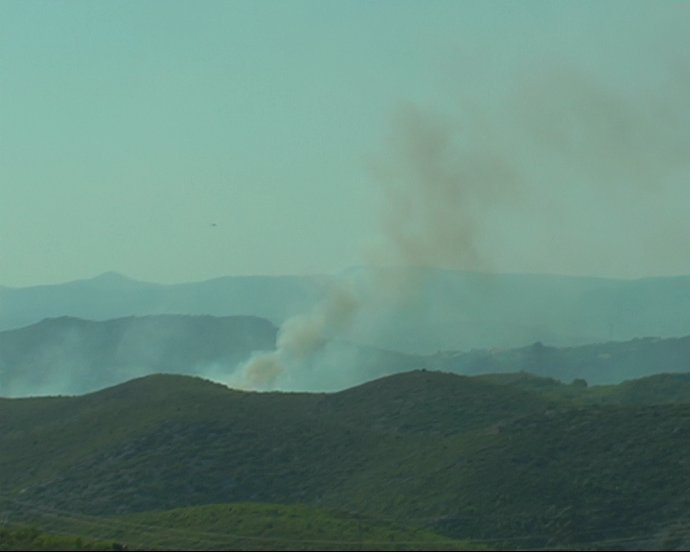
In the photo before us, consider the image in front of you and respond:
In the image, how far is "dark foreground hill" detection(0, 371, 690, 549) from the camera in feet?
443

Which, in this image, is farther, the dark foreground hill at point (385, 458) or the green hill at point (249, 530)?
the dark foreground hill at point (385, 458)

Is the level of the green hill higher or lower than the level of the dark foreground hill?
lower

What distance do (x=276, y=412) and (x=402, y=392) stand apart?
59.8ft

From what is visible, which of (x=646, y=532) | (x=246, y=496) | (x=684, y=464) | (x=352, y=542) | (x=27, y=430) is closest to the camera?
(x=352, y=542)

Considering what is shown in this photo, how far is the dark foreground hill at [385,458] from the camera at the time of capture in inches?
5315

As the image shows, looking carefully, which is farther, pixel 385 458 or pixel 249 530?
pixel 385 458

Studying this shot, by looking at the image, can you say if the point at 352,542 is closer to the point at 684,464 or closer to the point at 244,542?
the point at 244,542

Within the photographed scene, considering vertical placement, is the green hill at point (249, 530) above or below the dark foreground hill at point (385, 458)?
below

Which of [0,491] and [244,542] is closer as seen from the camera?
[244,542]

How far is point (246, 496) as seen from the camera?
6093 inches

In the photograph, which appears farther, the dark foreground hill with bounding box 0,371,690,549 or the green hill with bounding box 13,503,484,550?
the dark foreground hill with bounding box 0,371,690,549

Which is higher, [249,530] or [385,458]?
[385,458]

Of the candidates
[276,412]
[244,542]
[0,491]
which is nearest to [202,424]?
[276,412]

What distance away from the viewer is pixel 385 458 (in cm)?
16050
